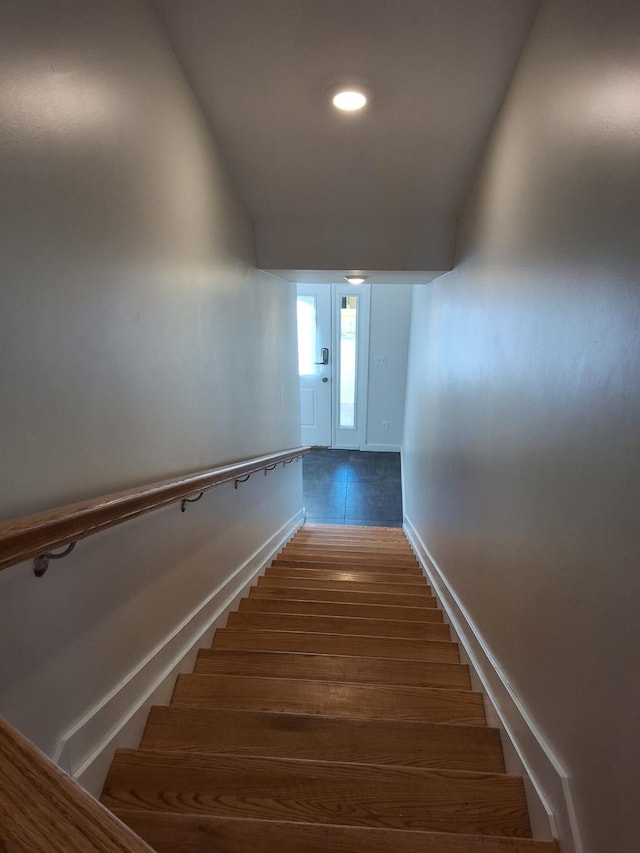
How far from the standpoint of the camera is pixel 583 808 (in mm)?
916

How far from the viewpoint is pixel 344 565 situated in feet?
10.3

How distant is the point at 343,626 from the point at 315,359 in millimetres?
4954

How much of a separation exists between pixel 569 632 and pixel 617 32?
48.3 inches

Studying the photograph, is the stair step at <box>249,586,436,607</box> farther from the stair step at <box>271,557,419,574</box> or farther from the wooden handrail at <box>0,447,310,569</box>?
the wooden handrail at <box>0,447,310,569</box>

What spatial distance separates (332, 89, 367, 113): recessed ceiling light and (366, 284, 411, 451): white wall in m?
4.47

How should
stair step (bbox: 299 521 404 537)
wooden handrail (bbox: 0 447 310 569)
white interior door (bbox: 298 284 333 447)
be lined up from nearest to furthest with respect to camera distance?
wooden handrail (bbox: 0 447 310 569)
stair step (bbox: 299 521 404 537)
white interior door (bbox: 298 284 333 447)

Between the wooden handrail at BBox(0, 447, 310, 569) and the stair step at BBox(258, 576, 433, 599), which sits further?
the stair step at BBox(258, 576, 433, 599)

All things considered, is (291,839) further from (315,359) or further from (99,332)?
(315,359)

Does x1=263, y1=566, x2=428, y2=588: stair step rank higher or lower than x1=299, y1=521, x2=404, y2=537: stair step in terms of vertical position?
higher

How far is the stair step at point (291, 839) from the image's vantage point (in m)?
0.96

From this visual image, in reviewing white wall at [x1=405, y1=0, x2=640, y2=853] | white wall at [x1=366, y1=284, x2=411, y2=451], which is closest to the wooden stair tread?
white wall at [x1=405, y1=0, x2=640, y2=853]

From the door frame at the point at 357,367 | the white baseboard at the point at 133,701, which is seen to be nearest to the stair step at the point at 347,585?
the white baseboard at the point at 133,701

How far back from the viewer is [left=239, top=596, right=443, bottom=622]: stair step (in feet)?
7.50

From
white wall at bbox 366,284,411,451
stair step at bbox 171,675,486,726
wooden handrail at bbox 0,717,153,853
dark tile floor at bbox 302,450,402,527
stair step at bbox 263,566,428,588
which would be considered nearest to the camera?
wooden handrail at bbox 0,717,153,853
